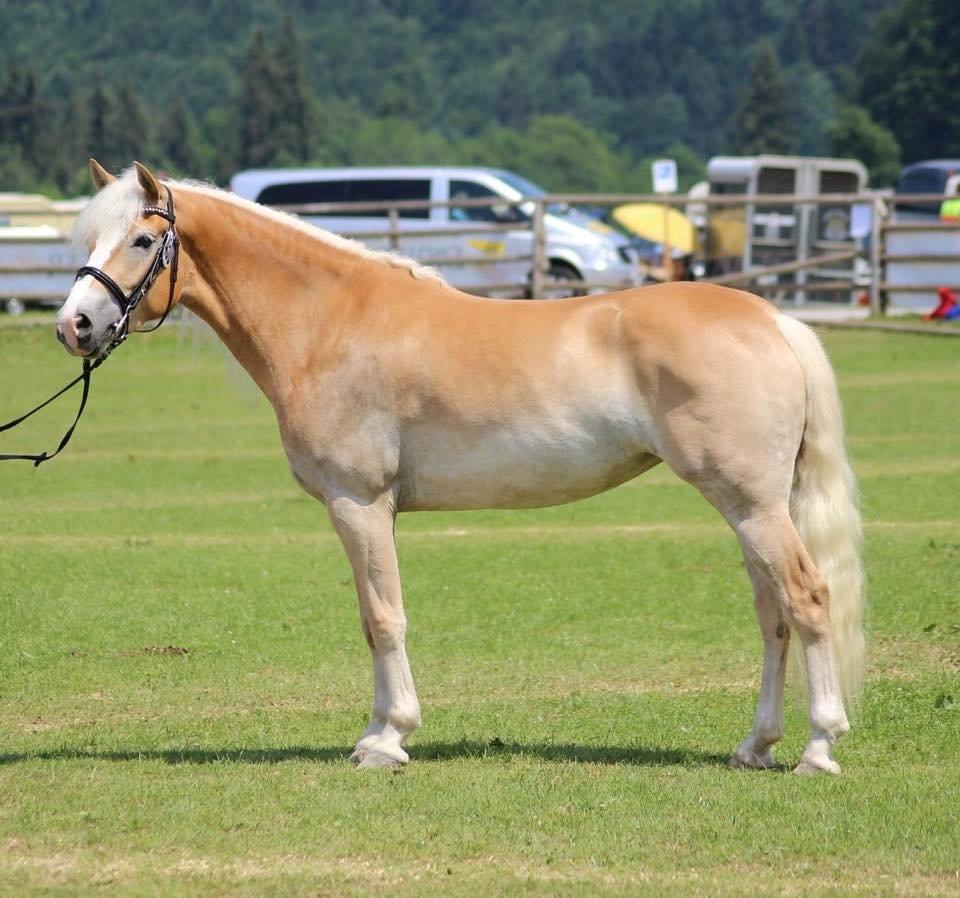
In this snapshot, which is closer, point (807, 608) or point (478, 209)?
point (807, 608)

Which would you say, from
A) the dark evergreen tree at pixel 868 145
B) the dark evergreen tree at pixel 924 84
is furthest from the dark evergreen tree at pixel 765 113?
the dark evergreen tree at pixel 868 145

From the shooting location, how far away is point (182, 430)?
63.6 ft

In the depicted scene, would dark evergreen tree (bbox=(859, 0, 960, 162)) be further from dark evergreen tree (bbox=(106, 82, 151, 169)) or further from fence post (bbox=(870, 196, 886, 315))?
fence post (bbox=(870, 196, 886, 315))

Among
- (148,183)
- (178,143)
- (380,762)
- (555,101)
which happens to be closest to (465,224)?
(148,183)

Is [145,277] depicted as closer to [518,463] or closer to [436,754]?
[518,463]

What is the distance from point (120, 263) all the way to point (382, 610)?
6.29 ft

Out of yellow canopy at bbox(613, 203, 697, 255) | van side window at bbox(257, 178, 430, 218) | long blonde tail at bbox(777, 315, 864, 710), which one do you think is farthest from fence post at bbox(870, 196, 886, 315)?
long blonde tail at bbox(777, 315, 864, 710)

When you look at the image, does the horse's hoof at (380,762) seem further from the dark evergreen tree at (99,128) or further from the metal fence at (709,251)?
→ the dark evergreen tree at (99,128)

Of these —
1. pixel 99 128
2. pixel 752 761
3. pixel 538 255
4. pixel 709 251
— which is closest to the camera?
pixel 752 761

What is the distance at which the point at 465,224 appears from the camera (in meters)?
31.1

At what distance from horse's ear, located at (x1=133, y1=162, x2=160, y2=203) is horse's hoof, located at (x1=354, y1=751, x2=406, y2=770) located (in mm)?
2634

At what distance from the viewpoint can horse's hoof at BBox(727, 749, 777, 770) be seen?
7.18 metres

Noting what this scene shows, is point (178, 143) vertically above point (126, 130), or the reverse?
point (126, 130)

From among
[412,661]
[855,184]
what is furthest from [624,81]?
[412,661]
